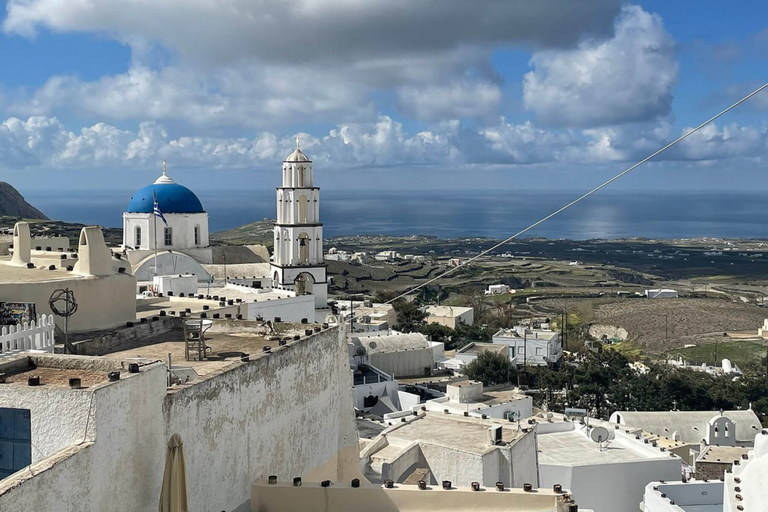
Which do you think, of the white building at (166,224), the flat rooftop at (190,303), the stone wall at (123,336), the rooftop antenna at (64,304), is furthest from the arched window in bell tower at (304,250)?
the rooftop antenna at (64,304)

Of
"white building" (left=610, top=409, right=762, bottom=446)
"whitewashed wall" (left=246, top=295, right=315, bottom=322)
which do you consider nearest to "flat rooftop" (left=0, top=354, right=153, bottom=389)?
"whitewashed wall" (left=246, top=295, right=315, bottom=322)

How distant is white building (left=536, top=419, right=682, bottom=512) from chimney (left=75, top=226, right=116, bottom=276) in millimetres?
9216

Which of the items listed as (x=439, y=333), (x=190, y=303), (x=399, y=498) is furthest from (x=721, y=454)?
(x=439, y=333)

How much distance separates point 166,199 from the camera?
32.0 metres

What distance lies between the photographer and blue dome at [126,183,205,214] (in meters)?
32.1

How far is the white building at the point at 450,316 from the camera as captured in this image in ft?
147

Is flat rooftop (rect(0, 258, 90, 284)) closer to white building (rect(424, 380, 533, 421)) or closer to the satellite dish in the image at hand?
white building (rect(424, 380, 533, 421))

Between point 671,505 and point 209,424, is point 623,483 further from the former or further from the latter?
point 209,424

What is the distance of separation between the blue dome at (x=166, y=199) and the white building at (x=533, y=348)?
42.9 ft

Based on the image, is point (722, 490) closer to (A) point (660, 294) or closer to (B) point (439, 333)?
(B) point (439, 333)

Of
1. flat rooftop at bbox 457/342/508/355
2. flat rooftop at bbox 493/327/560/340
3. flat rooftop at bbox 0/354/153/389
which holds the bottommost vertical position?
flat rooftop at bbox 457/342/508/355

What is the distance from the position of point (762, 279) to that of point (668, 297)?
2889cm

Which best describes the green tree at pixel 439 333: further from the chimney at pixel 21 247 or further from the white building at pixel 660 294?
the white building at pixel 660 294

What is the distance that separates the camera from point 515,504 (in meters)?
8.18
